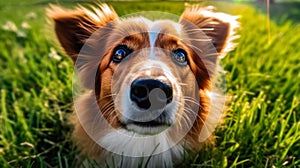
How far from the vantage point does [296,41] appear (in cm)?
418

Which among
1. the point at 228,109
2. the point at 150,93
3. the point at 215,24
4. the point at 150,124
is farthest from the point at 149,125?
the point at 228,109

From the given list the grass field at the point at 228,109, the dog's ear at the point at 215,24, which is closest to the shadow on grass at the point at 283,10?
the grass field at the point at 228,109

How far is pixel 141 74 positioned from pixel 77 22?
1.80 feet

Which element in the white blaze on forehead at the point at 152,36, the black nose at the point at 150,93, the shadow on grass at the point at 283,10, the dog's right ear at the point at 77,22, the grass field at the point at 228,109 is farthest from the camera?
the shadow on grass at the point at 283,10

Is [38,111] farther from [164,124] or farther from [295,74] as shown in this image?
[295,74]

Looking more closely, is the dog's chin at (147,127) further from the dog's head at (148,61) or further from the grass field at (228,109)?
the grass field at (228,109)

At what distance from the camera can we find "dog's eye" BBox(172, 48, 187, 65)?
2.13 metres

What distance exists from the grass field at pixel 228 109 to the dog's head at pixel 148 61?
18cm

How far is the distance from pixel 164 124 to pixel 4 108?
3.94ft

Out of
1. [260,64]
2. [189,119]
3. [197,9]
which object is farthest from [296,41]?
[189,119]

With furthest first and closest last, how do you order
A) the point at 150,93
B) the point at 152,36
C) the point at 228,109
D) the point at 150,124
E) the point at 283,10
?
the point at 283,10
the point at 228,109
the point at 152,36
the point at 150,124
the point at 150,93

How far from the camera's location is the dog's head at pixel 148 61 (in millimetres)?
1930

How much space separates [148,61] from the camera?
2.02m

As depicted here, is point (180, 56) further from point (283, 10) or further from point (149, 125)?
point (283, 10)
